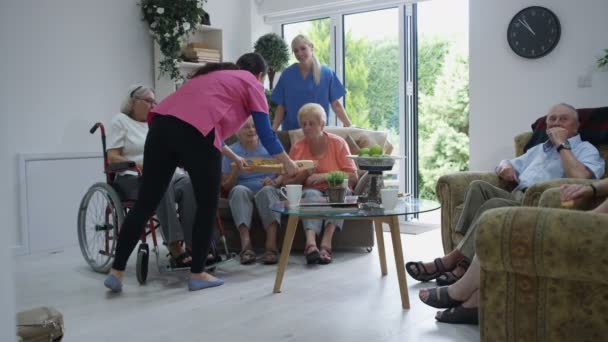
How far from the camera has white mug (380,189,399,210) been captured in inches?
108

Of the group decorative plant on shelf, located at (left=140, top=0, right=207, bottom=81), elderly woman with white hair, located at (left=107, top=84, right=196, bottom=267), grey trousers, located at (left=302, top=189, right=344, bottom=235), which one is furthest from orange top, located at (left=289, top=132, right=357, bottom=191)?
decorative plant on shelf, located at (left=140, top=0, right=207, bottom=81)

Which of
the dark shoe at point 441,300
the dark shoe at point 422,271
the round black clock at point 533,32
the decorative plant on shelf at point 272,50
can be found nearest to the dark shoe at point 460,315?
the dark shoe at point 441,300

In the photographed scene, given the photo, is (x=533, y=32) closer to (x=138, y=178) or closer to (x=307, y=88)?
(x=307, y=88)

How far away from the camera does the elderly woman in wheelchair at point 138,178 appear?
131 inches

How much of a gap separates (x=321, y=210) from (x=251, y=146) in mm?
1305

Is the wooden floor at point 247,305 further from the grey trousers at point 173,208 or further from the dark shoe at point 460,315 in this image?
the grey trousers at point 173,208

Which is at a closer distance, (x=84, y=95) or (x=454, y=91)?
(x=84, y=95)

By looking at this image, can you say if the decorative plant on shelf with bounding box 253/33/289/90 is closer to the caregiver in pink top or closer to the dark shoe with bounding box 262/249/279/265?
the dark shoe with bounding box 262/249/279/265

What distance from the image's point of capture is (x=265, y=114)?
9.52ft

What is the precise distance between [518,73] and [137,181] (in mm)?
2709

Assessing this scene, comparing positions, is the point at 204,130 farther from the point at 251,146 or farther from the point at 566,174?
the point at 566,174

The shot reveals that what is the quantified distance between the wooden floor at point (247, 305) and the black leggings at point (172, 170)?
29 cm

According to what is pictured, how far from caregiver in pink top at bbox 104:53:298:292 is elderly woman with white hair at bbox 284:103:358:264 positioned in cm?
74

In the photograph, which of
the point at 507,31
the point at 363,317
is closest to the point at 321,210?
the point at 363,317
